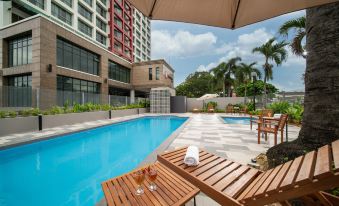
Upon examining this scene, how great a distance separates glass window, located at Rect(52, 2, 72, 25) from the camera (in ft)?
68.3

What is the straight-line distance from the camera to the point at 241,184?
188 cm

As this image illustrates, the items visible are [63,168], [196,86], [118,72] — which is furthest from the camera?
[196,86]

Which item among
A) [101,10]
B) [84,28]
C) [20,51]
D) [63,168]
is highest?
[101,10]

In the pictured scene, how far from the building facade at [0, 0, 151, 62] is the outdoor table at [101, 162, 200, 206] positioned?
2245 centimetres

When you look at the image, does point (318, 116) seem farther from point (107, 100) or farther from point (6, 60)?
point (6, 60)

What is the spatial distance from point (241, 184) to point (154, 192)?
3.30 ft

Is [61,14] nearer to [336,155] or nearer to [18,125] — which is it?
[18,125]

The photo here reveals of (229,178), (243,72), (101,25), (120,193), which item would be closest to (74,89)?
(101,25)

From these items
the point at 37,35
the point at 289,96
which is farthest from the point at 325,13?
the point at 37,35

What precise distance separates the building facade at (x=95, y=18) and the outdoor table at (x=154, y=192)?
22.5m

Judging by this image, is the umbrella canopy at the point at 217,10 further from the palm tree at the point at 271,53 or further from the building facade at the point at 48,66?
the palm tree at the point at 271,53

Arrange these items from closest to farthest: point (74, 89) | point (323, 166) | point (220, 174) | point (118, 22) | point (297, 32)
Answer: point (323, 166) → point (220, 174) → point (297, 32) → point (74, 89) → point (118, 22)

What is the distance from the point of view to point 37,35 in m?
13.8

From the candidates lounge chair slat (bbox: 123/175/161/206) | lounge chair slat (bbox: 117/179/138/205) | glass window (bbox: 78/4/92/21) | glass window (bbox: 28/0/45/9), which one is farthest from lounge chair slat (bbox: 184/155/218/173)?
glass window (bbox: 78/4/92/21)
